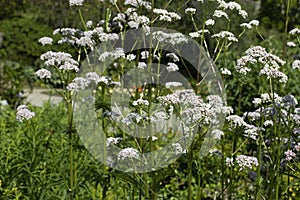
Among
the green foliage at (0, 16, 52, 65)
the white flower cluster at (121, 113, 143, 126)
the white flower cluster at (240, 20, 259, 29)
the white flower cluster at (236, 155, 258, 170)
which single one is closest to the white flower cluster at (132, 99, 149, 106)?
the white flower cluster at (121, 113, 143, 126)

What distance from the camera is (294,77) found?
17.6ft

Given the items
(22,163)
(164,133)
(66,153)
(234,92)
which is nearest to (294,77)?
(234,92)

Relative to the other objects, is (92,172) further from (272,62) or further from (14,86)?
(14,86)

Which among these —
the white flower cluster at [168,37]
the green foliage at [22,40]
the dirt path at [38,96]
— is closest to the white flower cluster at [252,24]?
the white flower cluster at [168,37]

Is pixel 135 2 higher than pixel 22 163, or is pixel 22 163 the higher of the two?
pixel 135 2

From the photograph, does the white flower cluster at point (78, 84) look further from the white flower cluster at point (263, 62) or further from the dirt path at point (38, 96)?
the dirt path at point (38, 96)

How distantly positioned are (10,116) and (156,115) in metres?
3.13

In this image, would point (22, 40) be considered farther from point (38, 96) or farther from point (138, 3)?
point (138, 3)

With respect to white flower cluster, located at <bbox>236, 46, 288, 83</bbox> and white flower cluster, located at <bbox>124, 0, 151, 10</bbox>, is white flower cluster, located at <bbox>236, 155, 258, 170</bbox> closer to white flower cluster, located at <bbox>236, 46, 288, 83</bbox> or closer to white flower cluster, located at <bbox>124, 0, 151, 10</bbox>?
white flower cluster, located at <bbox>236, 46, 288, 83</bbox>

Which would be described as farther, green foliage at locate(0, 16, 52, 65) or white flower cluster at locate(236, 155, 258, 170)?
green foliage at locate(0, 16, 52, 65)

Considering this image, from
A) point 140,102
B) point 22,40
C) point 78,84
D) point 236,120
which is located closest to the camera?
point 140,102

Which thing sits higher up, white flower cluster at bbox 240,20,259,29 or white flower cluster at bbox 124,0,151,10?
white flower cluster at bbox 124,0,151,10

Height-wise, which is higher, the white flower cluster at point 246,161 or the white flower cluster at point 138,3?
the white flower cluster at point 138,3

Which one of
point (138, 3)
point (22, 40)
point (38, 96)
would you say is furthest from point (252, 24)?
point (22, 40)
